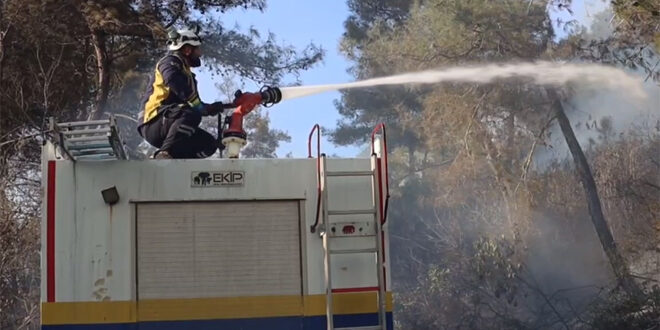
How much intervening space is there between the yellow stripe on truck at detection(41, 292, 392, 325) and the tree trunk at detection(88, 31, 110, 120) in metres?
12.3

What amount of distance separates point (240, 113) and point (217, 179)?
1.02 metres

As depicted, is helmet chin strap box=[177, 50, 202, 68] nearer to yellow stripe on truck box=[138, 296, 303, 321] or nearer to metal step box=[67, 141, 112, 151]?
metal step box=[67, 141, 112, 151]

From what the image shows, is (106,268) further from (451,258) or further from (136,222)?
(451,258)

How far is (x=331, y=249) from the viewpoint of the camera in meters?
5.57

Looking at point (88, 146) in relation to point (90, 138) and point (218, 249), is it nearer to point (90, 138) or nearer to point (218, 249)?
point (90, 138)

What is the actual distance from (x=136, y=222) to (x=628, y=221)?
721 inches

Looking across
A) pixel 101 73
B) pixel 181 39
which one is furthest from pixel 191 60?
pixel 101 73

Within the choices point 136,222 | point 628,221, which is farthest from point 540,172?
point 136,222

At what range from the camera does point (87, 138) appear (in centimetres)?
552

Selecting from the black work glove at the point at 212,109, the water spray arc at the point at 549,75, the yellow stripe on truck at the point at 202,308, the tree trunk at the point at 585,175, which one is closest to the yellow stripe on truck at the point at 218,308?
the yellow stripe on truck at the point at 202,308

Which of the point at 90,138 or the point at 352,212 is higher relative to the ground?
the point at 90,138

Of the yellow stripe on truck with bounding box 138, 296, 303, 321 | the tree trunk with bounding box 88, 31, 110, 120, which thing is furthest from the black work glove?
the tree trunk with bounding box 88, 31, 110, 120

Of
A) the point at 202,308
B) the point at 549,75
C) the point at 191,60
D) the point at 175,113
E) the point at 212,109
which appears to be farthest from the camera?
the point at 549,75

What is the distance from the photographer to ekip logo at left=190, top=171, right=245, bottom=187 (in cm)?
557
